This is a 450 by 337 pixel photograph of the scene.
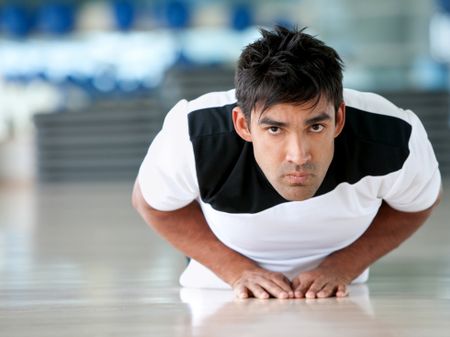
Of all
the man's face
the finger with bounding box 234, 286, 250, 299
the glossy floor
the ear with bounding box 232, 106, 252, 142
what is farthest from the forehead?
the finger with bounding box 234, 286, 250, 299

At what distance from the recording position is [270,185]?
192 cm

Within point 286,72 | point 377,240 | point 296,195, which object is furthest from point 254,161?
point 377,240

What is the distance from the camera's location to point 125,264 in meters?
2.99

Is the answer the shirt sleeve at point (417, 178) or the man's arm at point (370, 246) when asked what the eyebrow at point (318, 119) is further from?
the man's arm at point (370, 246)

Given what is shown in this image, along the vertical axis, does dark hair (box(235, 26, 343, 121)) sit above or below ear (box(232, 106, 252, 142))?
above

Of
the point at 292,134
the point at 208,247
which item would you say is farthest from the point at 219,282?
the point at 292,134

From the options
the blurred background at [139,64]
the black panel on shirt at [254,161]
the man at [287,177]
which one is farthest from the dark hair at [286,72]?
the blurred background at [139,64]

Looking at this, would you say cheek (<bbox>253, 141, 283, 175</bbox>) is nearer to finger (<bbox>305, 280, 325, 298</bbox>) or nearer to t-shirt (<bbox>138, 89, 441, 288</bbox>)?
t-shirt (<bbox>138, 89, 441, 288</bbox>)

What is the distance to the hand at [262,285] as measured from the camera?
2.04 metres

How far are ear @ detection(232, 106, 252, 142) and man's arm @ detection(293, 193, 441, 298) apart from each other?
0.44 meters

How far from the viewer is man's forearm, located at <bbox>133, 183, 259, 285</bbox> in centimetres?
214

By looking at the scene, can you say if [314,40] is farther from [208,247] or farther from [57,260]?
[57,260]

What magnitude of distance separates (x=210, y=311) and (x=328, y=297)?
32cm

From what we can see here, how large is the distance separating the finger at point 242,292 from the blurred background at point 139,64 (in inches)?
302
